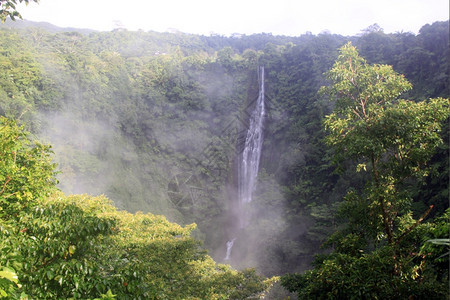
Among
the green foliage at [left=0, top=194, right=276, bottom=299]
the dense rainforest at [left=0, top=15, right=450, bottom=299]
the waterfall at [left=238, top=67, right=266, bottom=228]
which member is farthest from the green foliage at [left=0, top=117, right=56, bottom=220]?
the waterfall at [left=238, top=67, right=266, bottom=228]

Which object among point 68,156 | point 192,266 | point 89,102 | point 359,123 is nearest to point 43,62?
point 89,102

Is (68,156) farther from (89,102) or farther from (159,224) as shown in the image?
(159,224)

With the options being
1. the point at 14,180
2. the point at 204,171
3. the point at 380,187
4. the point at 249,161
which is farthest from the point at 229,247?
the point at 14,180

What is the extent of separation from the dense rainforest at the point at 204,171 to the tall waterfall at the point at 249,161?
68 centimetres

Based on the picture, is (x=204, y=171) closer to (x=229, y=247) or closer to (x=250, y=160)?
(x=250, y=160)

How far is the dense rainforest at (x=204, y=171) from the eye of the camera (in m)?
3.80

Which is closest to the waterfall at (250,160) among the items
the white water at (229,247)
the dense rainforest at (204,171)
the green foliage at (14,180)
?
the dense rainforest at (204,171)

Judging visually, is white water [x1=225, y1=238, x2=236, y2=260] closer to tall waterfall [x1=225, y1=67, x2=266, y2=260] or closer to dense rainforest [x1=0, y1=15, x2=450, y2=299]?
tall waterfall [x1=225, y1=67, x2=266, y2=260]

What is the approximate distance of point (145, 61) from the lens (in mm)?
27484

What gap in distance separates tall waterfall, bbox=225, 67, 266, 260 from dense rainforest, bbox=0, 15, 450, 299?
2.25ft

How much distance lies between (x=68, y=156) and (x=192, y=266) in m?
11.1

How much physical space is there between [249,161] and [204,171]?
392 centimetres

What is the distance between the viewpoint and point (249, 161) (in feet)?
79.8

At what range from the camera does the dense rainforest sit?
3805 millimetres
